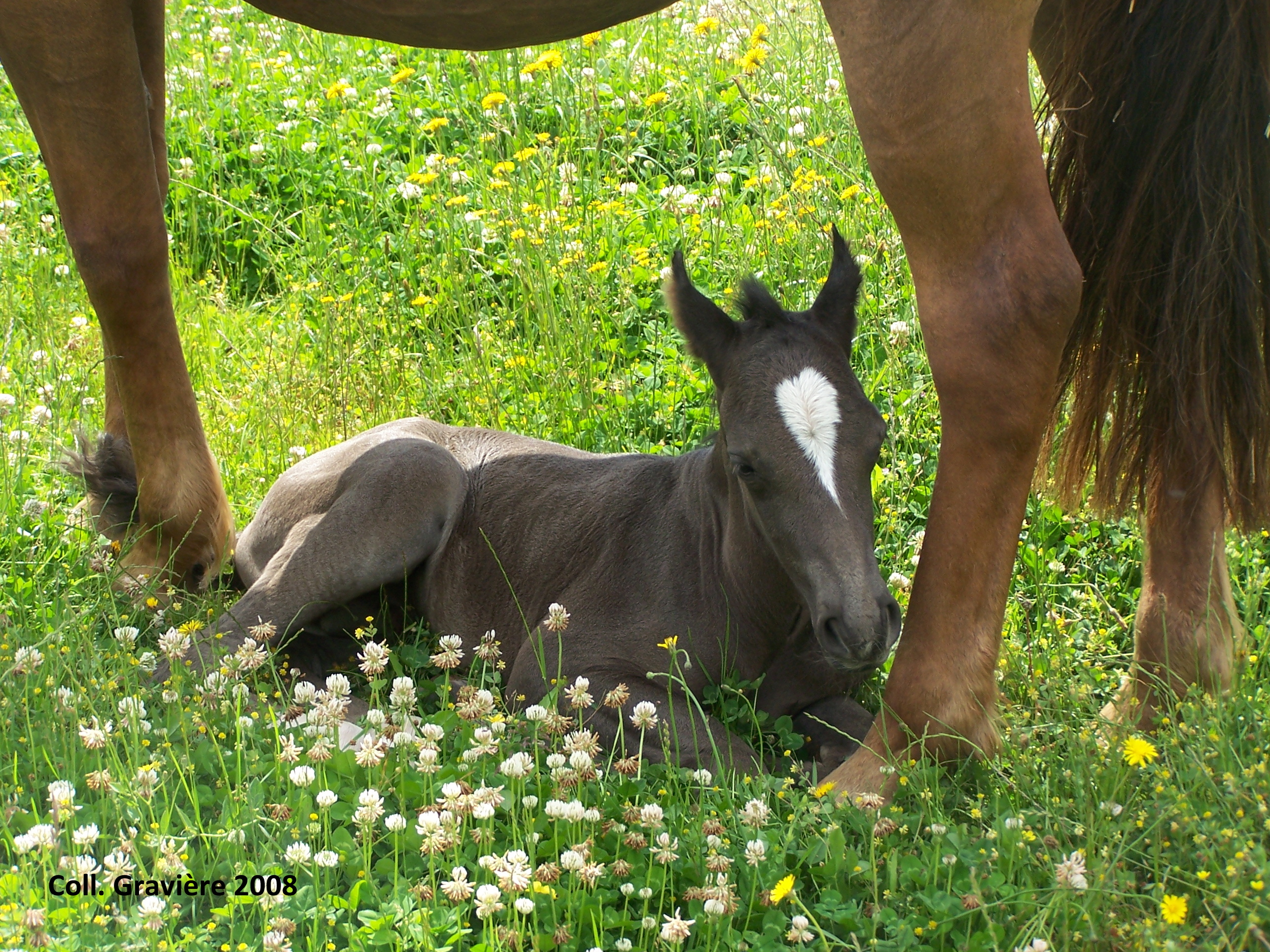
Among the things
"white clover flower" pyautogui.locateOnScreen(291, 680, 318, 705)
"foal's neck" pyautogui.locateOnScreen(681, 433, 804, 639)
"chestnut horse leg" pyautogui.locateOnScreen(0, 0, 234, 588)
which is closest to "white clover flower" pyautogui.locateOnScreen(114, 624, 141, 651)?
"chestnut horse leg" pyautogui.locateOnScreen(0, 0, 234, 588)

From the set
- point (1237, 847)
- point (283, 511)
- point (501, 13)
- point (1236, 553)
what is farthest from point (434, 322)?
point (1237, 847)

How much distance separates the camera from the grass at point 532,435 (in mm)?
2174

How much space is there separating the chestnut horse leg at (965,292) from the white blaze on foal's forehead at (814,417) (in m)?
0.28

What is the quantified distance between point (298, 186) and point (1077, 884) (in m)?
5.58

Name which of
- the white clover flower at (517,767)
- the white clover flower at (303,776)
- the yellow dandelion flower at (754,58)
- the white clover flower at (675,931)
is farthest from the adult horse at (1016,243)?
the yellow dandelion flower at (754,58)

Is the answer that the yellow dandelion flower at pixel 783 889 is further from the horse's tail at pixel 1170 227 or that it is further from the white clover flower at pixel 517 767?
the horse's tail at pixel 1170 227

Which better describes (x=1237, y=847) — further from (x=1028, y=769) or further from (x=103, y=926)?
(x=103, y=926)

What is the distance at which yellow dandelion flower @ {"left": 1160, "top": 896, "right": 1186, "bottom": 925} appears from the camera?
6.04 feet

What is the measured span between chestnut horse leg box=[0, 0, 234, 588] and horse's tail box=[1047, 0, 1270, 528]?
8.28ft

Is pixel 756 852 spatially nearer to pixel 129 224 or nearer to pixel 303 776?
Answer: pixel 303 776

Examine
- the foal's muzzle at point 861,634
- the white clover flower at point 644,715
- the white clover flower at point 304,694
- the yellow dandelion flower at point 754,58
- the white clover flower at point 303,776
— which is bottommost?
the white clover flower at point 303,776

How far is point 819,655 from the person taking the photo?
340 centimetres

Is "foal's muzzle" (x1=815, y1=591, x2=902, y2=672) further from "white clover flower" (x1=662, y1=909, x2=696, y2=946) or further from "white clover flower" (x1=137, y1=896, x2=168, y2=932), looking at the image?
"white clover flower" (x1=137, y1=896, x2=168, y2=932)

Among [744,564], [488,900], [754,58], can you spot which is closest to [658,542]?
[744,564]
